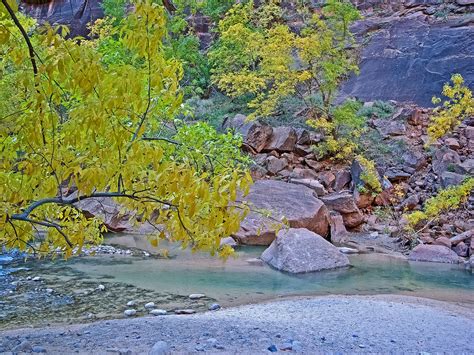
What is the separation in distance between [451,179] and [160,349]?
13349 mm

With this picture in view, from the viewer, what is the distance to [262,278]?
9.45 m

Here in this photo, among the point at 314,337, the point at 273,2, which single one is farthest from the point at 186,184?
the point at 273,2

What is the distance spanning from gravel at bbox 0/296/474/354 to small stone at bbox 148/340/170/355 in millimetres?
18

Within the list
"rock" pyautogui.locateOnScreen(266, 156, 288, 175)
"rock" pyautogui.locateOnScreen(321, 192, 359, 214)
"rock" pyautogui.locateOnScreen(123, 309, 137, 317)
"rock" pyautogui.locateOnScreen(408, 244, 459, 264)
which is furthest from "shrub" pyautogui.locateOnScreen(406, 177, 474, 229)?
"rock" pyautogui.locateOnScreen(123, 309, 137, 317)

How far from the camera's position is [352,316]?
6.46m

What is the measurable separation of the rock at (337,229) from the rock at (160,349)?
9371 millimetres

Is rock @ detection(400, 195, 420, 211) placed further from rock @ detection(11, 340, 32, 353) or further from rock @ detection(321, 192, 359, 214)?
rock @ detection(11, 340, 32, 353)

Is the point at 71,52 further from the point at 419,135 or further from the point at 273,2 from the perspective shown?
the point at 273,2

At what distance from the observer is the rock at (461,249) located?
1185 centimetres

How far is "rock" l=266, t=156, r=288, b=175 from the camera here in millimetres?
17434

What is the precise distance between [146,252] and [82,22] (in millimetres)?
21855

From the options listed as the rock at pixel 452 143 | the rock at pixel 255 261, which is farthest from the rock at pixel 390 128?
the rock at pixel 255 261

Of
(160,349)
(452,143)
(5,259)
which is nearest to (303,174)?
(452,143)

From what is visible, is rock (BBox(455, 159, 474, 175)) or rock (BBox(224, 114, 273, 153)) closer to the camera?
rock (BBox(455, 159, 474, 175))
